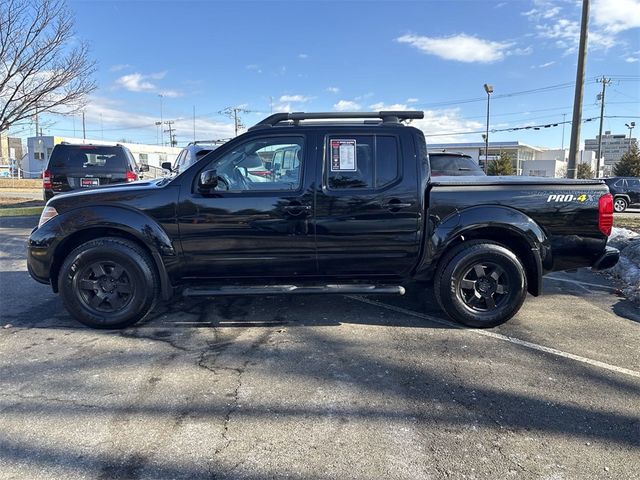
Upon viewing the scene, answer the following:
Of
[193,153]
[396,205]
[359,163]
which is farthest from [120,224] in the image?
[193,153]

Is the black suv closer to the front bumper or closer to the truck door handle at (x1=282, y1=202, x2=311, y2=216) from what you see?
the truck door handle at (x1=282, y1=202, x2=311, y2=216)

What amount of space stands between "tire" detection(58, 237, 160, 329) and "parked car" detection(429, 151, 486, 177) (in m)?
6.35

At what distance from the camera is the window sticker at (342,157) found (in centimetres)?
475

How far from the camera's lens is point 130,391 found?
3.50 meters

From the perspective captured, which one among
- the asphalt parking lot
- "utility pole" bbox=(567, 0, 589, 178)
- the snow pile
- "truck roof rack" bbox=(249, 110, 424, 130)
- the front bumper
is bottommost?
the asphalt parking lot

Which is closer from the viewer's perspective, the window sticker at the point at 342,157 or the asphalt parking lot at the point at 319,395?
the asphalt parking lot at the point at 319,395

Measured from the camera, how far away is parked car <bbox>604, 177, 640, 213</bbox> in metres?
21.7

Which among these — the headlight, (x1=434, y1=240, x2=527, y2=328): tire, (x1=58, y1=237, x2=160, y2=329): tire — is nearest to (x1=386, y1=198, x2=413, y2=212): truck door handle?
(x1=434, y1=240, x2=527, y2=328): tire

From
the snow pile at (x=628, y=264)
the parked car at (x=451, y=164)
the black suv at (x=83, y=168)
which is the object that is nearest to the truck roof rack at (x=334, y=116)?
the snow pile at (x=628, y=264)

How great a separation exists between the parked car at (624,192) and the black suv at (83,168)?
2052 cm

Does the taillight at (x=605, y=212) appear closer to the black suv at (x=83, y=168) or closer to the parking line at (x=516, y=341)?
the parking line at (x=516, y=341)

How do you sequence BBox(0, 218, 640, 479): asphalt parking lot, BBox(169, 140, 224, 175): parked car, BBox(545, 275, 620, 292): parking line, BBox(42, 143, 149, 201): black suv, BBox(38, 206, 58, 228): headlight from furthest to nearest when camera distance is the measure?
BBox(42, 143, 149, 201): black suv
BBox(169, 140, 224, 175): parked car
BBox(545, 275, 620, 292): parking line
BBox(38, 206, 58, 228): headlight
BBox(0, 218, 640, 479): asphalt parking lot

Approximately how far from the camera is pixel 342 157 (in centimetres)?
477

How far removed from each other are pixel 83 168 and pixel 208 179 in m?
7.24
